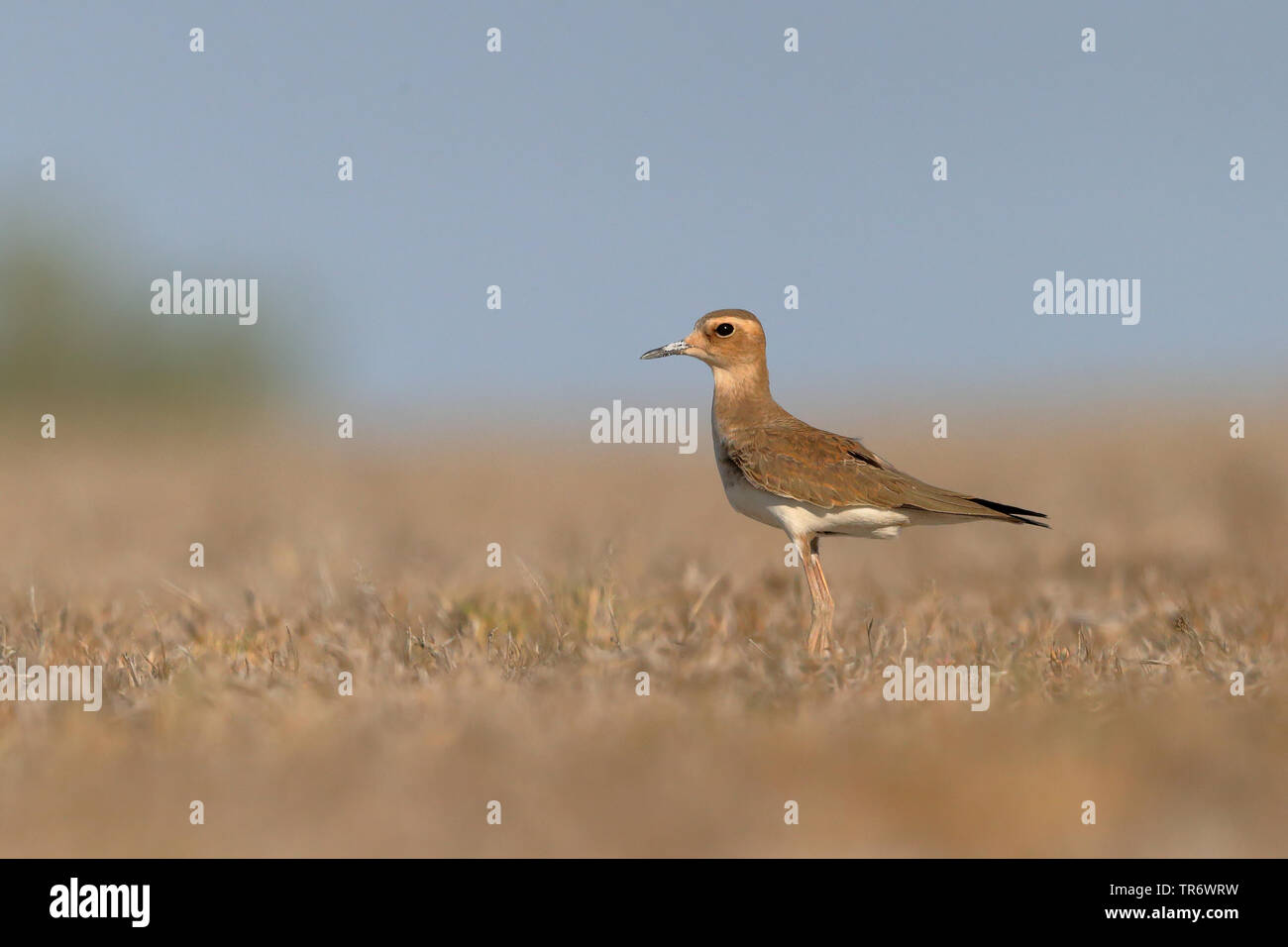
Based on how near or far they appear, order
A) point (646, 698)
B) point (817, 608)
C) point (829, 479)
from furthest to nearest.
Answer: point (829, 479) < point (817, 608) < point (646, 698)

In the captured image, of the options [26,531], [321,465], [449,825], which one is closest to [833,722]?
[449,825]

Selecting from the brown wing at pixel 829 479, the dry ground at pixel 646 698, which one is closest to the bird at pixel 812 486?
the brown wing at pixel 829 479

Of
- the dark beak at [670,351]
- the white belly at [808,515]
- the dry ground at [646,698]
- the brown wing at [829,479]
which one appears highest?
the dark beak at [670,351]

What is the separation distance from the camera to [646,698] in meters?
4.62

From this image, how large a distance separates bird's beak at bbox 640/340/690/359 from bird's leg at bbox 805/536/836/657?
49.9 inches

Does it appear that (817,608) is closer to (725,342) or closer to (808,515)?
(808,515)

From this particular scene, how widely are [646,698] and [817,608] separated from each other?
185cm

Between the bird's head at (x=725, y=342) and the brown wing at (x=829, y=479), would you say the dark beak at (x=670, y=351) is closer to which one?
the bird's head at (x=725, y=342)

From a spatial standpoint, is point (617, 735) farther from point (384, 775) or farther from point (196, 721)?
point (196, 721)

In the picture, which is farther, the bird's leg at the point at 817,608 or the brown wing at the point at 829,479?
the brown wing at the point at 829,479

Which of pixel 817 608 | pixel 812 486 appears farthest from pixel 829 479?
pixel 817 608

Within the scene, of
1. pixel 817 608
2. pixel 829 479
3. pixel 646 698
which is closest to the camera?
pixel 646 698

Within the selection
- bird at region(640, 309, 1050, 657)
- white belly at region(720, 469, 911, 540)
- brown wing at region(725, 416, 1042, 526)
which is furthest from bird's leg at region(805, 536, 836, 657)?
brown wing at region(725, 416, 1042, 526)

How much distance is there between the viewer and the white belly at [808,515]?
21.1 feet
